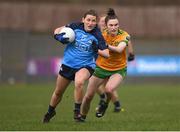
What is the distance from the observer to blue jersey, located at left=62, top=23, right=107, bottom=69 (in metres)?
11.8

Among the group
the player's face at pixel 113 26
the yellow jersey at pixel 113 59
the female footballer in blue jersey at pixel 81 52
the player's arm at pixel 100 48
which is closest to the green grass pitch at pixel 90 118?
the female footballer in blue jersey at pixel 81 52

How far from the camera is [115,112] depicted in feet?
50.1

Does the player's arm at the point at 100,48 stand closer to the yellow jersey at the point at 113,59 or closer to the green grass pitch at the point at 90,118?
the yellow jersey at the point at 113,59

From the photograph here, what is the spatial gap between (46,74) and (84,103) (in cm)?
1774

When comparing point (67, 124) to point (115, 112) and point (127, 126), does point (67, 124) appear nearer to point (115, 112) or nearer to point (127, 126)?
point (127, 126)

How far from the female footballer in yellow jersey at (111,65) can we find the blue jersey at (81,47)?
449 mm

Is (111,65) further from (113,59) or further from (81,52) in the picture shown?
(81,52)

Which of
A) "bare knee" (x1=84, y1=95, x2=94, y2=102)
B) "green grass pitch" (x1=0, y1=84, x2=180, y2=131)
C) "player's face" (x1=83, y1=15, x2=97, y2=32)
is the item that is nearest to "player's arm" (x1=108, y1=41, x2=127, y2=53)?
"player's face" (x1=83, y1=15, x2=97, y2=32)

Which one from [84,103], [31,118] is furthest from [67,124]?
[31,118]

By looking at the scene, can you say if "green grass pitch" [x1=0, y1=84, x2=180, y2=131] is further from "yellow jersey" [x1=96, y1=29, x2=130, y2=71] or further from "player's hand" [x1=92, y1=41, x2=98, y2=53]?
"player's hand" [x1=92, y1=41, x2=98, y2=53]

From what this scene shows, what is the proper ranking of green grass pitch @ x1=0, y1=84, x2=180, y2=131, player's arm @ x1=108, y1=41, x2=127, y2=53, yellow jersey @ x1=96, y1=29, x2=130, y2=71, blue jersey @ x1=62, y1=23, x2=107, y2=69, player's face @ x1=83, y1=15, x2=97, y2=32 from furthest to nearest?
yellow jersey @ x1=96, y1=29, x2=130, y2=71 < player's arm @ x1=108, y1=41, x2=127, y2=53 < blue jersey @ x1=62, y1=23, x2=107, y2=69 < player's face @ x1=83, y1=15, x2=97, y2=32 < green grass pitch @ x1=0, y1=84, x2=180, y2=131

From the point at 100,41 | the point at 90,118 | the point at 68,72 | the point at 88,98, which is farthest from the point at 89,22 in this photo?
the point at 90,118

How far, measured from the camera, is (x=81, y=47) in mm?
11805

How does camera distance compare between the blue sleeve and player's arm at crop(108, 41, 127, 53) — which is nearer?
the blue sleeve
